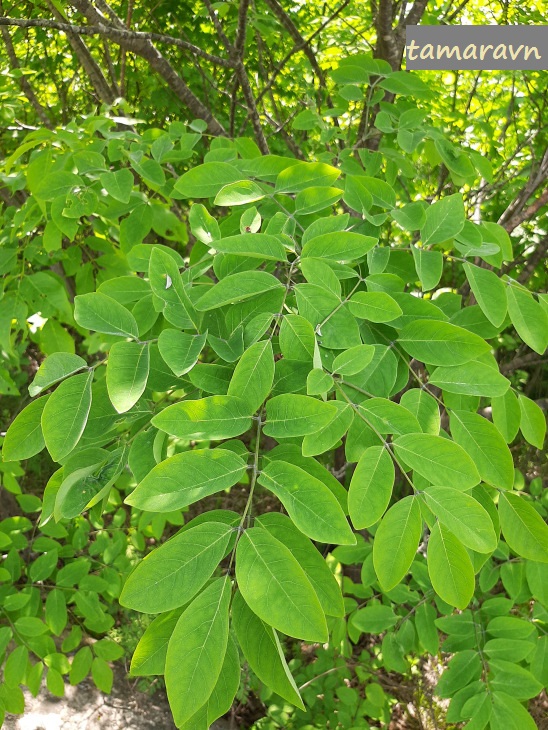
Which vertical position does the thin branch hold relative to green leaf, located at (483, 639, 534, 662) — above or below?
above

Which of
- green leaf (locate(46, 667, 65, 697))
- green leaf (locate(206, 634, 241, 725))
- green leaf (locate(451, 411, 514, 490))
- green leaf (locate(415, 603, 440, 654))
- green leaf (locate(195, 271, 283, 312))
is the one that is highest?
green leaf (locate(195, 271, 283, 312))

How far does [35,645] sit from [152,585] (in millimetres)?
1246

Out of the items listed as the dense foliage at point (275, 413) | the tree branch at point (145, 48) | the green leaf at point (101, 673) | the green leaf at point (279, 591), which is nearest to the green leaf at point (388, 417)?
the dense foliage at point (275, 413)

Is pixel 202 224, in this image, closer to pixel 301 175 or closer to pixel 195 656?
pixel 301 175

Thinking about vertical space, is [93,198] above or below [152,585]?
above

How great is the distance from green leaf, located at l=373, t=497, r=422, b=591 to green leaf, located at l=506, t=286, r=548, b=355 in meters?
0.44

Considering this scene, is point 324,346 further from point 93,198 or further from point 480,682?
point 480,682

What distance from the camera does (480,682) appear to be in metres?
1.32

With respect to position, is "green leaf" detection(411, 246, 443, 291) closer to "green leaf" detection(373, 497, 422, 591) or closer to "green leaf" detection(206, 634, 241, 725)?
"green leaf" detection(373, 497, 422, 591)

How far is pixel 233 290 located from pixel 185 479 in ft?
0.89

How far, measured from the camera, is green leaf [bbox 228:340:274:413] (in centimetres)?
74

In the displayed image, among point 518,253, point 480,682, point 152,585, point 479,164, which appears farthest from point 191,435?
point 518,253

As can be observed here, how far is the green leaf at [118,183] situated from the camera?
1.29m

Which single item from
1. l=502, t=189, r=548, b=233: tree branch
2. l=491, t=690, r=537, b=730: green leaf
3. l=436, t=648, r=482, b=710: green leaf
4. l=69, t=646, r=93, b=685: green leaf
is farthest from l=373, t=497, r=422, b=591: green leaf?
l=502, t=189, r=548, b=233: tree branch
